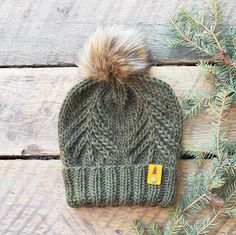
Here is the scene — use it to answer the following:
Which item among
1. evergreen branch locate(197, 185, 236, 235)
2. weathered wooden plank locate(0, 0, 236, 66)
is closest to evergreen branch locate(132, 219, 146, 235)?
evergreen branch locate(197, 185, 236, 235)

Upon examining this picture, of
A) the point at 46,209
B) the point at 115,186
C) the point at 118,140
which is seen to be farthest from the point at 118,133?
the point at 46,209

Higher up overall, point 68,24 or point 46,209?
point 68,24

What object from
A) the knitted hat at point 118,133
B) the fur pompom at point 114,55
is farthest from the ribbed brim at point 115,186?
the fur pompom at point 114,55

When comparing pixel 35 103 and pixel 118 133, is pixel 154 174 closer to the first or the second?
pixel 118 133

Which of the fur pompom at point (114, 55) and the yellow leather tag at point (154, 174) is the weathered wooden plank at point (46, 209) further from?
the fur pompom at point (114, 55)

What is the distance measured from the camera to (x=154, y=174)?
3.81 feet

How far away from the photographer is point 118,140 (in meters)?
Result: 1.18

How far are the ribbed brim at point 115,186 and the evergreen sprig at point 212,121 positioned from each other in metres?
0.05

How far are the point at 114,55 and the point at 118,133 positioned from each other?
17 centimetres

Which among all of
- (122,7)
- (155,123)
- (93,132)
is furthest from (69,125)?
(122,7)

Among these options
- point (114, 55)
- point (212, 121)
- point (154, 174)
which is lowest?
point (154, 174)

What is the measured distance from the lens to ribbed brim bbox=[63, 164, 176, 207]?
1.16m

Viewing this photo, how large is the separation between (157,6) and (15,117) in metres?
0.41

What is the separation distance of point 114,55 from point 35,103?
0.22m
